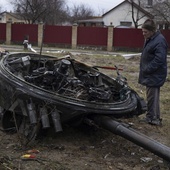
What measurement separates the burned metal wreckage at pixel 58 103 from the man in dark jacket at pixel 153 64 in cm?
49

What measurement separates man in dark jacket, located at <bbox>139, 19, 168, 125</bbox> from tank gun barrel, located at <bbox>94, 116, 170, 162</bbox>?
5.11 feet

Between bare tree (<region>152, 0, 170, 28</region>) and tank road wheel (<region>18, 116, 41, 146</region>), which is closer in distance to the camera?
tank road wheel (<region>18, 116, 41, 146</region>)

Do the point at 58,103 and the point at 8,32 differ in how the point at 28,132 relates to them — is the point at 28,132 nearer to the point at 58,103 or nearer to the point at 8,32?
the point at 58,103

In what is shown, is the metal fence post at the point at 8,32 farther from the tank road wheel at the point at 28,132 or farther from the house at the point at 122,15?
the tank road wheel at the point at 28,132

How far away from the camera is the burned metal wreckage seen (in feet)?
16.3

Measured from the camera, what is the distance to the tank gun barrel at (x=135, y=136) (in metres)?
4.44

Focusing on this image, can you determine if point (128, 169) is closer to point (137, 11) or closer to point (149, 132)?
point (149, 132)

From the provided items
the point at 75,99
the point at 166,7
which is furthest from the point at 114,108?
the point at 166,7

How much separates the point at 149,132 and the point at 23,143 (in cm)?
220

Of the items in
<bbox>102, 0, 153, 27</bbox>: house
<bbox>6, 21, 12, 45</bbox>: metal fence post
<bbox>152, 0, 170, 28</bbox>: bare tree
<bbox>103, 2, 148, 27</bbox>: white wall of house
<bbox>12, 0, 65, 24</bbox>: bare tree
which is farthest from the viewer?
<bbox>103, 2, 148, 27</bbox>: white wall of house

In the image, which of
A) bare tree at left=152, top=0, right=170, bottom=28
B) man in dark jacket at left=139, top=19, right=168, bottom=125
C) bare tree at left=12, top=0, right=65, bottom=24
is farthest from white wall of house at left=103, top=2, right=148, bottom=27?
man in dark jacket at left=139, top=19, right=168, bottom=125

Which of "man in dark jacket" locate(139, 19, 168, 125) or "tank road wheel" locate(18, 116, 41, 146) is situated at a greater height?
"man in dark jacket" locate(139, 19, 168, 125)

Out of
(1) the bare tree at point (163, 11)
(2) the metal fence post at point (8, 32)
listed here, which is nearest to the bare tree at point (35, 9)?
(2) the metal fence post at point (8, 32)

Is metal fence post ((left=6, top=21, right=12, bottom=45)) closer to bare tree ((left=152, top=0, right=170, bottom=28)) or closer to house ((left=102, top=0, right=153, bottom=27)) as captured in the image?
bare tree ((left=152, top=0, right=170, bottom=28))
